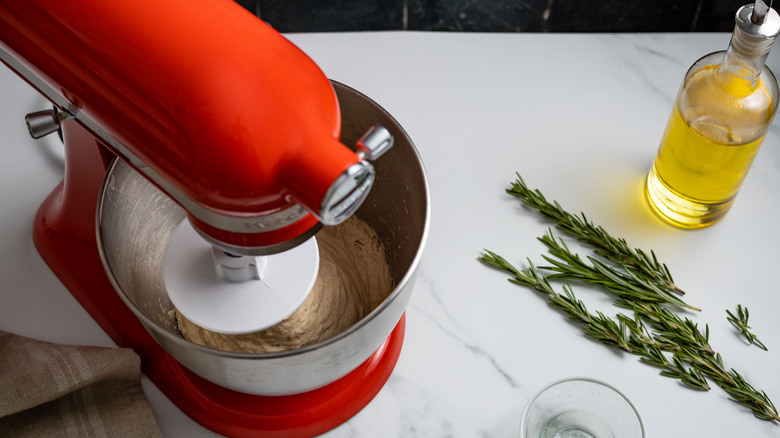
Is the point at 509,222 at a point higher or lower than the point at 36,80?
lower

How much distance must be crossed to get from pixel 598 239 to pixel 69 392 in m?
0.56

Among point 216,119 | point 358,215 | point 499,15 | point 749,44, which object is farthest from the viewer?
point 499,15

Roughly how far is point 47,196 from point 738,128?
732 mm

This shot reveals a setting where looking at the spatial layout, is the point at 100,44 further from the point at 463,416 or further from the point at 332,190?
the point at 463,416

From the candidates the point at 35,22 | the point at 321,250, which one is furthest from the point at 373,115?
the point at 35,22

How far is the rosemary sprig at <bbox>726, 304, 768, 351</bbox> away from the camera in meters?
0.80

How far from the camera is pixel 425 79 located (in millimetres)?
1002

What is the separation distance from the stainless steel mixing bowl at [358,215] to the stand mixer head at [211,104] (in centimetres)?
12

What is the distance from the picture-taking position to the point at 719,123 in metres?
0.79

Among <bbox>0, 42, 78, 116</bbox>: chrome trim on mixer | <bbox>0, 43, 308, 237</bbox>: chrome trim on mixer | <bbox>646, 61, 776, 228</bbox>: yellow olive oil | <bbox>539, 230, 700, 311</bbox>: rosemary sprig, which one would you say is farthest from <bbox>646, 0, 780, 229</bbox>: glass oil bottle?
<bbox>0, 42, 78, 116</bbox>: chrome trim on mixer

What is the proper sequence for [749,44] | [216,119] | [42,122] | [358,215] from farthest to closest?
[358,215], [749,44], [42,122], [216,119]

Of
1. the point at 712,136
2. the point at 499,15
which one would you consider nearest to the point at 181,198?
the point at 712,136

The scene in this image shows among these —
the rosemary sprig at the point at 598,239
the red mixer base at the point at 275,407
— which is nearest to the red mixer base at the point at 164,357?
the red mixer base at the point at 275,407

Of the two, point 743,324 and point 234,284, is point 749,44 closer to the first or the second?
point 743,324
